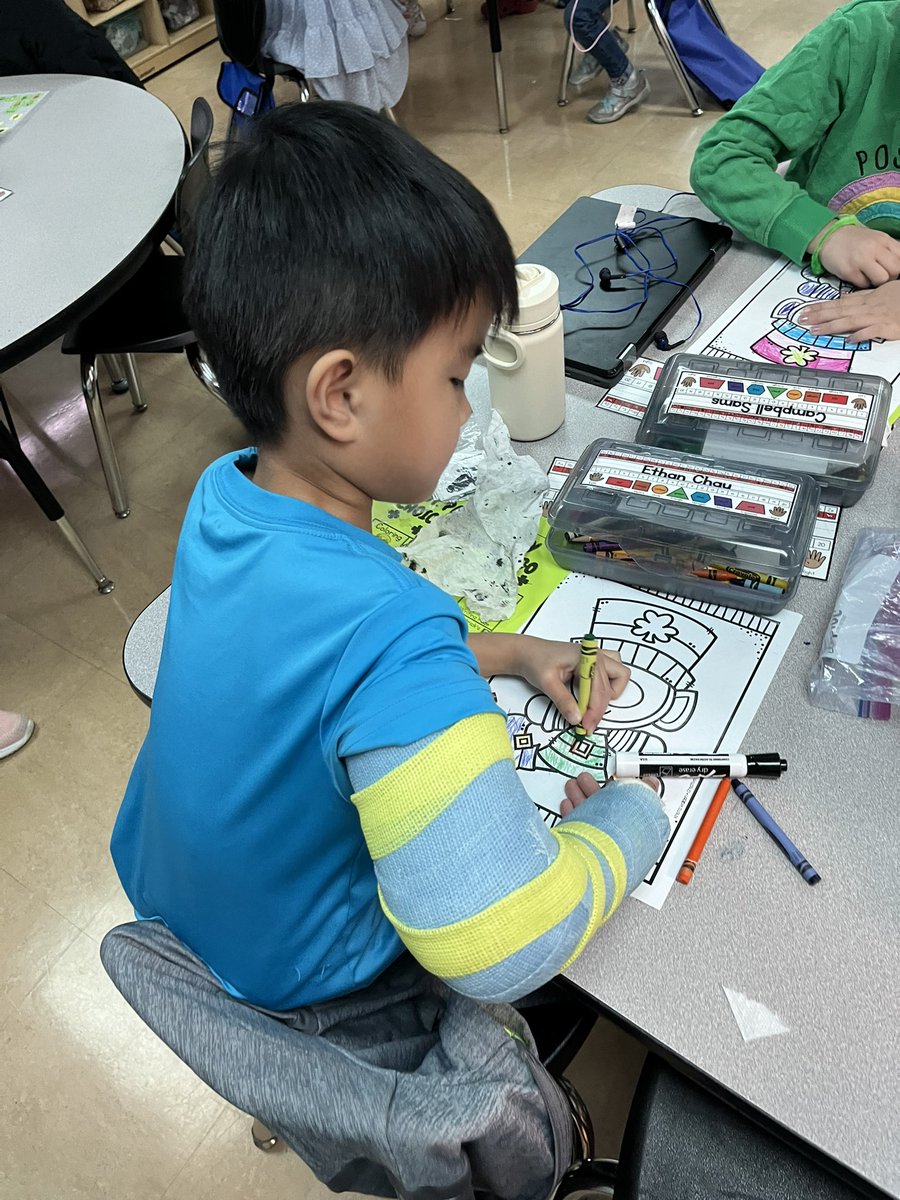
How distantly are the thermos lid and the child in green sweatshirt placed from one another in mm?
374

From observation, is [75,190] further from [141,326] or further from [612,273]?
[612,273]

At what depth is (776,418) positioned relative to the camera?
906mm

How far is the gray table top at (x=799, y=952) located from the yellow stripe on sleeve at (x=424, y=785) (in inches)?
8.1

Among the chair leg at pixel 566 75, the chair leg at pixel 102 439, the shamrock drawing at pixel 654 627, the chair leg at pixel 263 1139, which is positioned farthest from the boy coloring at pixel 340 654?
the chair leg at pixel 566 75

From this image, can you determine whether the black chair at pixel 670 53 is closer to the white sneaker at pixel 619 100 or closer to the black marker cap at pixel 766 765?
the white sneaker at pixel 619 100

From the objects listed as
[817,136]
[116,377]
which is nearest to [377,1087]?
[817,136]

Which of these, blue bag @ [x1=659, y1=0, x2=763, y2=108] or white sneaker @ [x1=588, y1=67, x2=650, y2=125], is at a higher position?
blue bag @ [x1=659, y1=0, x2=763, y2=108]

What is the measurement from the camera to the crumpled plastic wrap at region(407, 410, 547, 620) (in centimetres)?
86

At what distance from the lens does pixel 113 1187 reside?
119 cm

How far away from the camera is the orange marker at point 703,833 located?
2.11 feet

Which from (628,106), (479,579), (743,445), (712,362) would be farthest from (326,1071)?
(628,106)

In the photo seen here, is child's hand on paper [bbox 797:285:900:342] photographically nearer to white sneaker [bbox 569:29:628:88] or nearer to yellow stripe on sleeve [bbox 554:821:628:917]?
yellow stripe on sleeve [bbox 554:821:628:917]

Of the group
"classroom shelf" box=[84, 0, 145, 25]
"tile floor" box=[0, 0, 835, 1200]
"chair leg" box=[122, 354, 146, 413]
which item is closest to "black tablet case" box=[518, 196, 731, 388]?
"tile floor" box=[0, 0, 835, 1200]

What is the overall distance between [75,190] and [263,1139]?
1.67 m
